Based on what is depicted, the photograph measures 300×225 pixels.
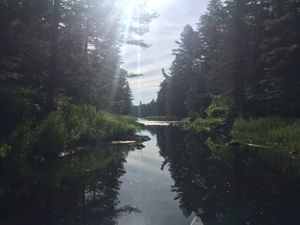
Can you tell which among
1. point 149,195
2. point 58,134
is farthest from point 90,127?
point 149,195

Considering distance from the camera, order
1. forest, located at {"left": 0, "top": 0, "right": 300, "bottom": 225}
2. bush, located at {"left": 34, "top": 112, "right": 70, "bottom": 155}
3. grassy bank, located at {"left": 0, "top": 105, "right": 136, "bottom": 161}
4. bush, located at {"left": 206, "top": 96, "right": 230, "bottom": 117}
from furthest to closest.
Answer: bush, located at {"left": 206, "top": 96, "right": 230, "bottom": 117}, bush, located at {"left": 34, "top": 112, "right": 70, "bottom": 155}, grassy bank, located at {"left": 0, "top": 105, "right": 136, "bottom": 161}, forest, located at {"left": 0, "top": 0, "right": 300, "bottom": 225}

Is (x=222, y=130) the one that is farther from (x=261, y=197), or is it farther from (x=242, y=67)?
(x=261, y=197)

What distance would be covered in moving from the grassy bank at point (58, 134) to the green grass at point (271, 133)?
8229mm

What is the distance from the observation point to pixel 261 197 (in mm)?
9633

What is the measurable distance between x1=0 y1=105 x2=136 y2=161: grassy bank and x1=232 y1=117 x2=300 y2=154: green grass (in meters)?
8.23

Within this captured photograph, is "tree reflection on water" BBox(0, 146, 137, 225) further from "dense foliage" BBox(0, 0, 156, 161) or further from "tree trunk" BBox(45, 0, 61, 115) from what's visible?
"tree trunk" BBox(45, 0, 61, 115)

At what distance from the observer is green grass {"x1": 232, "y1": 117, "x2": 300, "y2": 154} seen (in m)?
18.1

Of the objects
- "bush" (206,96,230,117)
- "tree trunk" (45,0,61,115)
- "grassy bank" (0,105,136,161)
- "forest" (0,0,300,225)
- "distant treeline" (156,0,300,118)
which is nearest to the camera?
"forest" (0,0,300,225)

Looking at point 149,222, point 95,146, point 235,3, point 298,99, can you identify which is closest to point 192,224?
point 149,222

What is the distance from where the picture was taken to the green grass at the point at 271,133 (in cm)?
1814

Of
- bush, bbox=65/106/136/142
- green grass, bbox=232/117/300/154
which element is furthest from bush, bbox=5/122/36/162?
green grass, bbox=232/117/300/154

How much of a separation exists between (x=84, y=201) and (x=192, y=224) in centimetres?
306

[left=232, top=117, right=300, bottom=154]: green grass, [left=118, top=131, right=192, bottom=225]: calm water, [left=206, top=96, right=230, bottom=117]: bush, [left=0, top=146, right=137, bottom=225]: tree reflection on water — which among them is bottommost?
[left=118, top=131, right=192, bottom=225]: calm water

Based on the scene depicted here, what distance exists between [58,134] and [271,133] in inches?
472
